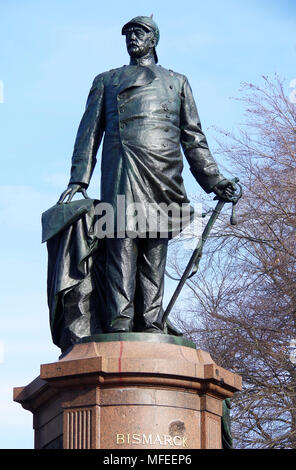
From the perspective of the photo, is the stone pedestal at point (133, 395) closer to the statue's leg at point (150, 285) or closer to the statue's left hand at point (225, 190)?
the statue's leg at point (150, 285)

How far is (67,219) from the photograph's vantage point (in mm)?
9859

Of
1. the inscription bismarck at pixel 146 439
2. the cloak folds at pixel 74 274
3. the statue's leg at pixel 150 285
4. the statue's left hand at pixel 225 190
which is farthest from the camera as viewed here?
the statue's left hand at pixel 225 190

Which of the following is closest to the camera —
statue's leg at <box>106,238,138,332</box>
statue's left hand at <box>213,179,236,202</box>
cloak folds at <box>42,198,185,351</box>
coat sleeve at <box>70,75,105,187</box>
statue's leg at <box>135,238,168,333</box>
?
statue's leg at <box>106,238,138,332</box>

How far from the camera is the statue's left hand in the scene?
10.5 meters

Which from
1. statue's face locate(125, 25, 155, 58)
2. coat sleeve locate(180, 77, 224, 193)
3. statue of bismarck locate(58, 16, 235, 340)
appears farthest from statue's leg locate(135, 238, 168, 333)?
statue's face locate(125, 25, 155, 58)

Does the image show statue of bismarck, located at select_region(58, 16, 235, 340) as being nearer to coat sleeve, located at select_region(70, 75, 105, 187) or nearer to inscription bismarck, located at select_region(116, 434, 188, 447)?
coat sleeve, located at select_region(70, 75, 105, 187)

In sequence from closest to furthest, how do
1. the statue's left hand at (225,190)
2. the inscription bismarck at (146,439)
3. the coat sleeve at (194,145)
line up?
the inscription bismarck at (146,439)
the statue's left hand at (225,190)
the coat sleeve at (194,145)

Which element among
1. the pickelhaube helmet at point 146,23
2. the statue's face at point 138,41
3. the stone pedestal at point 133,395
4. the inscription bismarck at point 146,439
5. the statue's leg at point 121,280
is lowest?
the inscription bismarck at point 146,439

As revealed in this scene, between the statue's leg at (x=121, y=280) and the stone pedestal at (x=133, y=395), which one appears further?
the statue's leg at (x=121, y=280)

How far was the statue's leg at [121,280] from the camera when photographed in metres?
9.76

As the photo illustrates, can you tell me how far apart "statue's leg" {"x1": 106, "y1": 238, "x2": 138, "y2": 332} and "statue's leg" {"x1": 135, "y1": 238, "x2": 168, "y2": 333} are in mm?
148

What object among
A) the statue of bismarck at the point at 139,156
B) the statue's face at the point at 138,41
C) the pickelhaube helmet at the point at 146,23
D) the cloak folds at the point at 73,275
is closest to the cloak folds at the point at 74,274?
the cloak folds at the point at 73,275

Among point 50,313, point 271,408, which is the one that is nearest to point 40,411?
point 50,313

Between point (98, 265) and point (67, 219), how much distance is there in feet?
1.62
